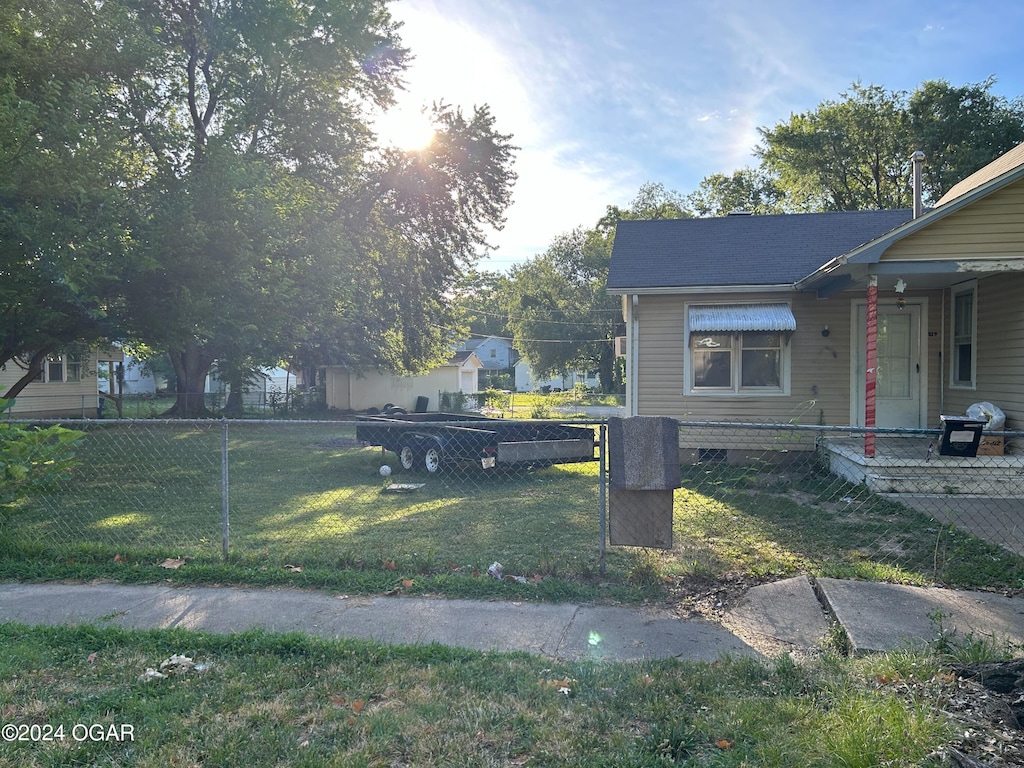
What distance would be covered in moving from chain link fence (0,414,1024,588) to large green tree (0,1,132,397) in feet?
9.82

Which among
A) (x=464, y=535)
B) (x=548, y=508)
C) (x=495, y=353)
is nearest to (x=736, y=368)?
(x=548, y=508)

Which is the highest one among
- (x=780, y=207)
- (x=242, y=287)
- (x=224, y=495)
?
(x=780, y=207)

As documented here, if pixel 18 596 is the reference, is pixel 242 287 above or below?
above

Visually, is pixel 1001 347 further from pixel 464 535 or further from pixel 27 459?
pixel 27 459

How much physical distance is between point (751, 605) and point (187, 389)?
80.5ft

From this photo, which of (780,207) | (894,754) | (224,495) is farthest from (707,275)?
(780,207)

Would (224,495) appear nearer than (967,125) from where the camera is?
Yes

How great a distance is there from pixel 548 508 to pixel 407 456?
383 cm

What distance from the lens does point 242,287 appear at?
11648 mm

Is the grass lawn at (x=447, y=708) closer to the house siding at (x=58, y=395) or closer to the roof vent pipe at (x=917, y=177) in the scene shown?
the roof vent pipe at (x=917, y=177)

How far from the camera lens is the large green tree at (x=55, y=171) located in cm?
865

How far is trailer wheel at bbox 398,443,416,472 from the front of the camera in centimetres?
1081

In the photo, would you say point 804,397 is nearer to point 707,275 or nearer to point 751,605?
point 707,275

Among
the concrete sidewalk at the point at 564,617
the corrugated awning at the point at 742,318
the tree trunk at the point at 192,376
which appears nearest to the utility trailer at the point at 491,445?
the corrugated awning at the point at 742,318
